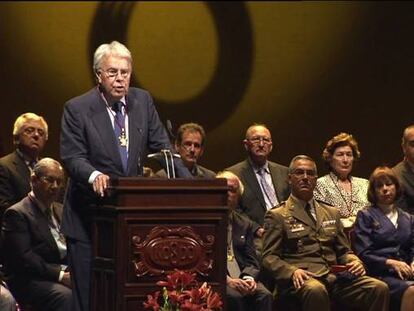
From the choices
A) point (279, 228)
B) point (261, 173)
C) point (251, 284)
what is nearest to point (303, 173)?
point (279, 228)

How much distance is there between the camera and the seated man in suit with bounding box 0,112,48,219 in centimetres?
638

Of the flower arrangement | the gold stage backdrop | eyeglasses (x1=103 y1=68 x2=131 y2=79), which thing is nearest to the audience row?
eyeglasses (x1=103 y1=68 x2=131 y2=79)

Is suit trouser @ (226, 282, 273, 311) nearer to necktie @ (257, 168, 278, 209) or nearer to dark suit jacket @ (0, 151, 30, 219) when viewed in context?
necktie @ (257, 168, 278, 209)

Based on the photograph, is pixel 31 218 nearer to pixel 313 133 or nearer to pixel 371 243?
pixel 371 243

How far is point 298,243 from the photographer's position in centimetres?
600

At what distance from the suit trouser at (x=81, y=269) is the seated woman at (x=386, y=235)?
85.5 inches

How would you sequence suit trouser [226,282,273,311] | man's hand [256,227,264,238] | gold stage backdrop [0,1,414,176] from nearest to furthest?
1. suit trouser [226,282,273,311]
2. man's hand [256,227,264,238]
3. gold stage backdrop [0,1,414,176]

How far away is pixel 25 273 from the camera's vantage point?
5625mm

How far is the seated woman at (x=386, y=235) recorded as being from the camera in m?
6.09

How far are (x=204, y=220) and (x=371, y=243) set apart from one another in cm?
214

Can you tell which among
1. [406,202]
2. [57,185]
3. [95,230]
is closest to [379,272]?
[406,202]

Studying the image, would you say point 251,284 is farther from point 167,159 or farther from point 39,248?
point 167,159

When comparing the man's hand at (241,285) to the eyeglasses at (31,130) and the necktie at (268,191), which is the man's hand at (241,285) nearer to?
the necktie at (268,191)

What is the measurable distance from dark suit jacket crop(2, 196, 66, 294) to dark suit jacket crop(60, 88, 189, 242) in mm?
1217
